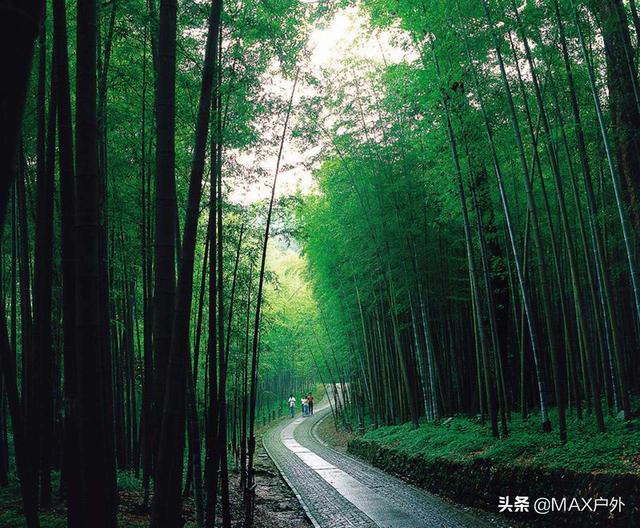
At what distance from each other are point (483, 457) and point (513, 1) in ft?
14.6

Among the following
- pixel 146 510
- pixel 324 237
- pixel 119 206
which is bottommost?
pixel 146 510

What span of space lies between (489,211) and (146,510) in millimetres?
5733

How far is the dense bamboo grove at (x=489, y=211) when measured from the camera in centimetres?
507

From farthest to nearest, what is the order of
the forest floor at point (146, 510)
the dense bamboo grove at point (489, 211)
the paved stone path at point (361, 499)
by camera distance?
the dense bamboo grove at point (489, 211), the paved stone path at point (361, 499), the forest floor at point (146, 510)

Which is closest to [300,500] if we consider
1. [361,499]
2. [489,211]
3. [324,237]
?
[361,499]

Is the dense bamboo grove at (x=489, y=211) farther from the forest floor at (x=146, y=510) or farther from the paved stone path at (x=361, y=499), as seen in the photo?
the forest floor at (x=146, y=510)

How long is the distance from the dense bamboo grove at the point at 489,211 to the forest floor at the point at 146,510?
2547 mm

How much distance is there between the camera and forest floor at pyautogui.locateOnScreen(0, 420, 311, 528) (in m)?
4.00

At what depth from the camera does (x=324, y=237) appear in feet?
32.7

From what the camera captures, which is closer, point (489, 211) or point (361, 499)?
point (361, 499)

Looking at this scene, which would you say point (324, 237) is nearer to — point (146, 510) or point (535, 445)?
point (535, 445)

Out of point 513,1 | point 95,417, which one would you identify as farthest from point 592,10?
point 95,417

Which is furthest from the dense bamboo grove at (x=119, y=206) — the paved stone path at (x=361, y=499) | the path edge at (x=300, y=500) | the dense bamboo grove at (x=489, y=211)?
the dense bamboo grove at (x=489, y=211)

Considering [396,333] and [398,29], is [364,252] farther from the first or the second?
[398,29]
